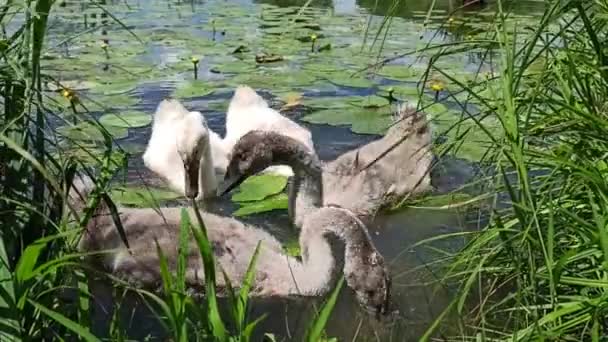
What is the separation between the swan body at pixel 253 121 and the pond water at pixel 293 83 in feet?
1.53

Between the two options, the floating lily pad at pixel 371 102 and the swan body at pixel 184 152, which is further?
the floating lily pad at pixel 371 102

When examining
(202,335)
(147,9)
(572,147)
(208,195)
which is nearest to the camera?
(202,335)

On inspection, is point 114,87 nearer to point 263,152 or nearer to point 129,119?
point 129,119

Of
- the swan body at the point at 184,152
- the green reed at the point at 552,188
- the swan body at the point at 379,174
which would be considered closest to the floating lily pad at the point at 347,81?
the swan body at the point at 184,152

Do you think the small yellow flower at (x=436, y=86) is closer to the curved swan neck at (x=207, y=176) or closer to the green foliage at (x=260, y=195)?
the green foliage at (x=260, y=195)

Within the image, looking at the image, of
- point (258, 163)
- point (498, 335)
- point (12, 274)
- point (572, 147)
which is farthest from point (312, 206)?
point (12, 274)

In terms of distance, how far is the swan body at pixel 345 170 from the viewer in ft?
16.5

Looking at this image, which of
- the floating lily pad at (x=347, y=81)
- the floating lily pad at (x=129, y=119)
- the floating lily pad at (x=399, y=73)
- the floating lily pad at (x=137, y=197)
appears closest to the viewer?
the floating lily pad at (x=137, y=197)

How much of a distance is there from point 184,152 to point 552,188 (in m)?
2.81

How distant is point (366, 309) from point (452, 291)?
0.40 meters

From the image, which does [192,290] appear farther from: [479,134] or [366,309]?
[479,134]

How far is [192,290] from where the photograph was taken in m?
4.00

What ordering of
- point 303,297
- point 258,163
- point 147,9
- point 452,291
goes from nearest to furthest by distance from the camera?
point 452,291 < point 303,297 < point 258,163 < point 147,9

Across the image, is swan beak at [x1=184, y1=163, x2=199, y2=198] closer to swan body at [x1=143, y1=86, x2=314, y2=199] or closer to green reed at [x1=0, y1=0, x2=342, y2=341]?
swan body at [x1=143, y1=86, x2=314, y2=199]
